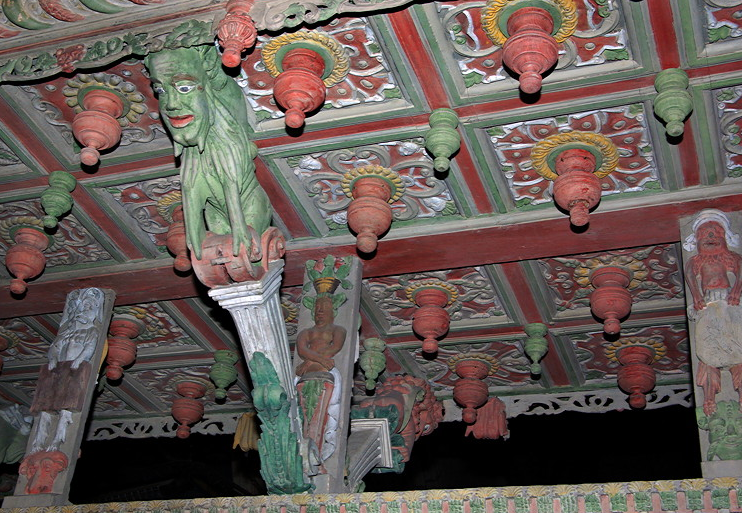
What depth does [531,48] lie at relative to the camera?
4.18 metres

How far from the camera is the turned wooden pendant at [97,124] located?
4793 millimetres

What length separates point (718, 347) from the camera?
463 centimetres

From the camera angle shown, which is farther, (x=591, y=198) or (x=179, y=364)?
(x=179, y=364)

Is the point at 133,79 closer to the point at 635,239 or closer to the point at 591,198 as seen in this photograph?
the point at 591,198

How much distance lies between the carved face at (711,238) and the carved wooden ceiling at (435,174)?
163 millimetres

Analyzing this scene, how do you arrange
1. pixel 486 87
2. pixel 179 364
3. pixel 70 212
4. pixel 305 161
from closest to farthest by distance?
1. pixel 486 87
2. pixel 305 161
3. pixel 70 212
4. pixel 179 364

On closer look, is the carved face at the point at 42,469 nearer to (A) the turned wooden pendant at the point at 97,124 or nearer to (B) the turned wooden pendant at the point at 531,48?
(A) the turned wooden pendant at the point at 97,124

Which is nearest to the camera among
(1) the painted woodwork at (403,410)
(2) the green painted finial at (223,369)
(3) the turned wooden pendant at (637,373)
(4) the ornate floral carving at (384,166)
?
(4) the ornate floral carving at (384,166)

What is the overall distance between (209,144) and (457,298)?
2.44 m

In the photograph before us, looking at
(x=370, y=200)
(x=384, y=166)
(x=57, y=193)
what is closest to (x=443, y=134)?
(x=384, y=166)

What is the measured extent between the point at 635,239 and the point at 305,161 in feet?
6.48

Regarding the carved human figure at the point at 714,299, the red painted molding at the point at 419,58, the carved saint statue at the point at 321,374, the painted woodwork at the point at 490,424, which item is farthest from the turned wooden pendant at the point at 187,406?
the carved human figure at the point at 714,299

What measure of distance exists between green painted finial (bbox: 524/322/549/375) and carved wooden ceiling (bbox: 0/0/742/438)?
10cm

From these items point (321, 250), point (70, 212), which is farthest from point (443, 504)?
point (70, 212)
